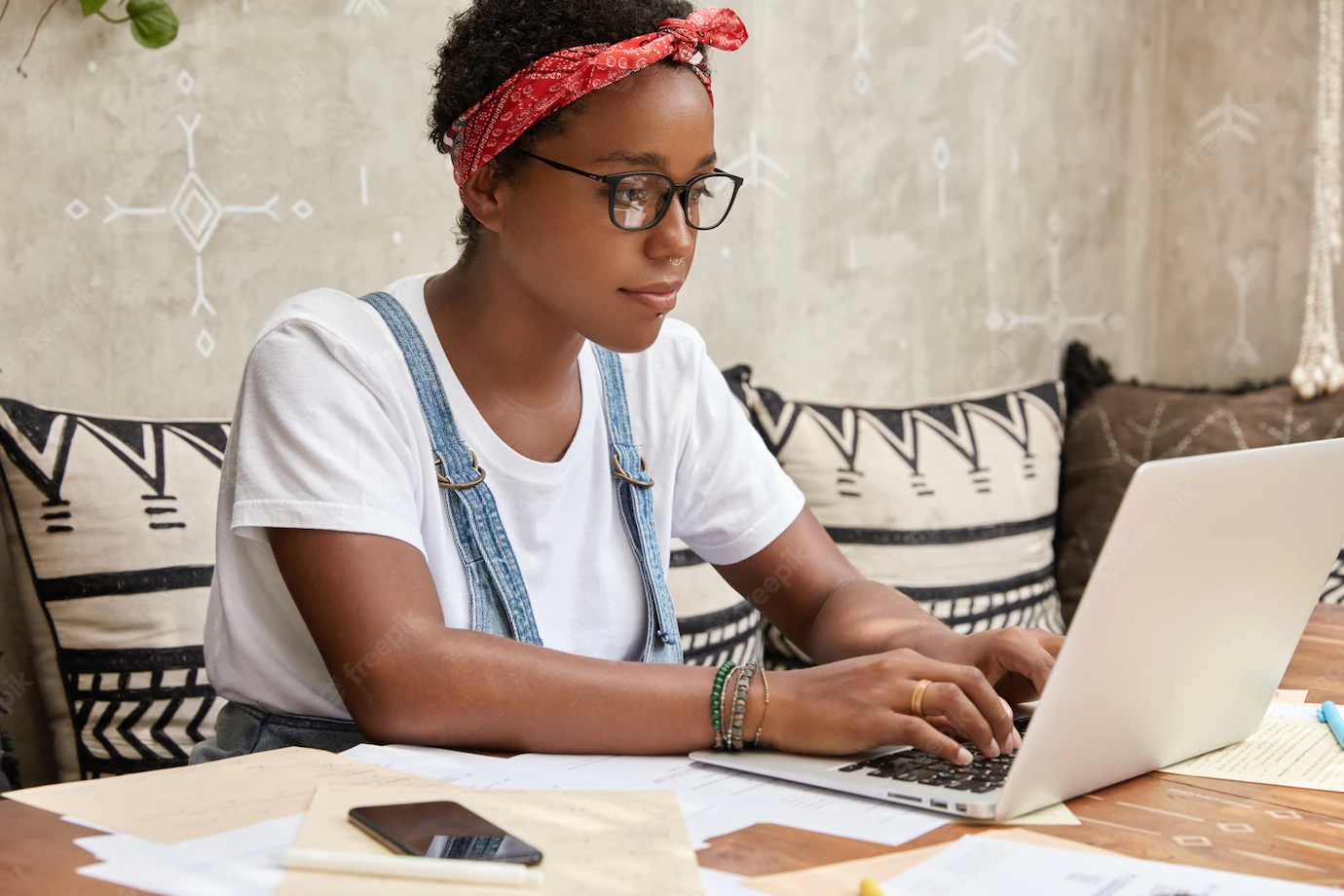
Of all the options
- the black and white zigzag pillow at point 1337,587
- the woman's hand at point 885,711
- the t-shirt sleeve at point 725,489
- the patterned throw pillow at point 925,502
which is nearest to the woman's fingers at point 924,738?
the woman's hand at point 885,711

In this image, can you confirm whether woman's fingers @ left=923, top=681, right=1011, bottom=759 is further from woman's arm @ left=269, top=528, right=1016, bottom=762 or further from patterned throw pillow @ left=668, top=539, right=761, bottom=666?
patterned throw pillow @ left=668, top=539, right=761, bottom=666

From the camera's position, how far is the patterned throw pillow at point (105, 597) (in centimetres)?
154

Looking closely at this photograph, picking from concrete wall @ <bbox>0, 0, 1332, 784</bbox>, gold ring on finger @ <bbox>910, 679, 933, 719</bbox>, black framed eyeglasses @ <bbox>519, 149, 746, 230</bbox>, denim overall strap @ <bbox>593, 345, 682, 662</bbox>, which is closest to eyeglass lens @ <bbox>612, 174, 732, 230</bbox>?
black framed eyeglasses @ <bbox>519, 149, 746, 230</bbox>

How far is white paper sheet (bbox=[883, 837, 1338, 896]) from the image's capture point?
65 centimetres

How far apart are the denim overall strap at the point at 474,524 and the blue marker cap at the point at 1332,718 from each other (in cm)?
69

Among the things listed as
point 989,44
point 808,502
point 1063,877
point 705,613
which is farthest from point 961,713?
point 989,44

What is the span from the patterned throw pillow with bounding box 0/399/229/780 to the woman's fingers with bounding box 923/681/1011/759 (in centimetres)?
100

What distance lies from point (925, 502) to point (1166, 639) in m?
1.42

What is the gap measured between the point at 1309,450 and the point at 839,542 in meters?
1.40

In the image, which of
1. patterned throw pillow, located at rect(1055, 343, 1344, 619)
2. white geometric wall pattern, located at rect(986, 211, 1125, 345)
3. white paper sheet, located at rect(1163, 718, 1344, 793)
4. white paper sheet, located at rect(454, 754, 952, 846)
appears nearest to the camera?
white paper sheet, located at rect(454, 754, 952, 846)

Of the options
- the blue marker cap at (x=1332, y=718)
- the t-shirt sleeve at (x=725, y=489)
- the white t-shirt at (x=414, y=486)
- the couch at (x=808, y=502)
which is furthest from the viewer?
the couch at (x=808, y=502)

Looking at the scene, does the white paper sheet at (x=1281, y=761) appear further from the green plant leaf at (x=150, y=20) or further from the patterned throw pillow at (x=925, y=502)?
the green plant leaf at (x=150, y=20)

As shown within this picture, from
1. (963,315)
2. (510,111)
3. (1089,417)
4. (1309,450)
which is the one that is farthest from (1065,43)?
(1309,450)

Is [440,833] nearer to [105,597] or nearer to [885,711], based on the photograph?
[885,711]
